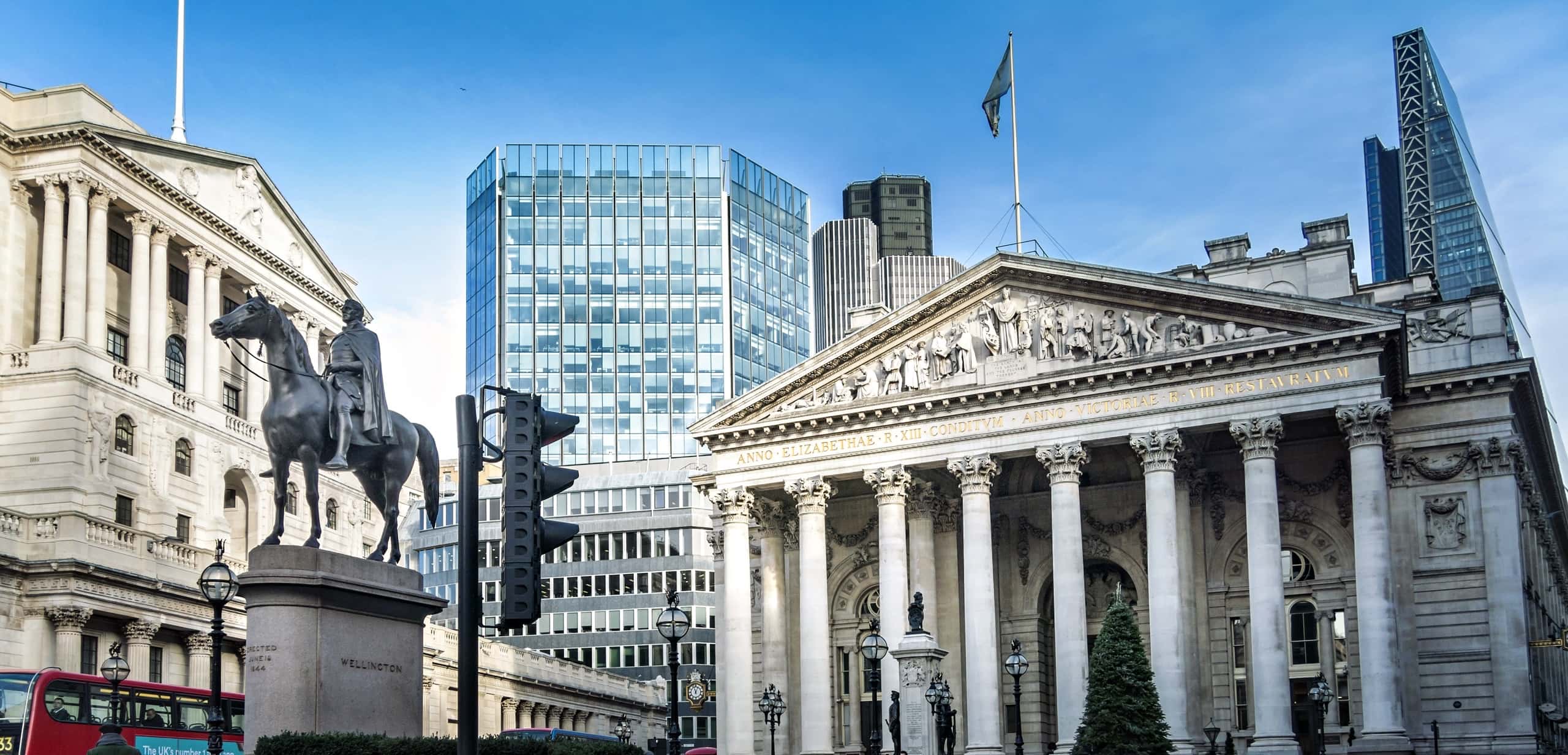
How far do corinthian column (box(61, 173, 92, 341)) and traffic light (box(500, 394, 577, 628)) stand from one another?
50.4 metres

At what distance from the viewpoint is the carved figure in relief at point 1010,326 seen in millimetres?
56375

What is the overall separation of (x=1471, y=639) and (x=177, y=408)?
48253 mm

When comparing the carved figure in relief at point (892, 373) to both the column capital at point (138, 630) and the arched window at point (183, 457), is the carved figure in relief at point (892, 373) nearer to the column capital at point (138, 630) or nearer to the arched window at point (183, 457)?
the column capital at point (138, 630)

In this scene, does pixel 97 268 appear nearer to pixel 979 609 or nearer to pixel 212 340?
pixel 212 340

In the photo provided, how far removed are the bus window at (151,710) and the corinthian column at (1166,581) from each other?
29529mm

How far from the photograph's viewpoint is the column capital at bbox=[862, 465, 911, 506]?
58000mm

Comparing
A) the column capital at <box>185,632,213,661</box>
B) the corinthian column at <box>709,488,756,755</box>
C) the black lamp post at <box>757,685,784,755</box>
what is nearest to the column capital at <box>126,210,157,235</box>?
the column capital at <box>185,632,213,661</box>

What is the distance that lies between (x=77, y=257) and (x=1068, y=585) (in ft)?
122

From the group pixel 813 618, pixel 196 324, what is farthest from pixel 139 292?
pixel 813 618

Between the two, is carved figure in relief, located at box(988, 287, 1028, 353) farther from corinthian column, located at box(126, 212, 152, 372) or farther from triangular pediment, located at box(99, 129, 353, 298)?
triangular pediment, located at box(99, 129, 353, 298)

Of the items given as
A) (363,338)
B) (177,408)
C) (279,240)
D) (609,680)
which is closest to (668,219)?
(609,680)

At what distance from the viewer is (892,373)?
5894cm

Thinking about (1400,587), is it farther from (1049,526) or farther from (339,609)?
(339,609)

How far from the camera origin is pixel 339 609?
2222cm
